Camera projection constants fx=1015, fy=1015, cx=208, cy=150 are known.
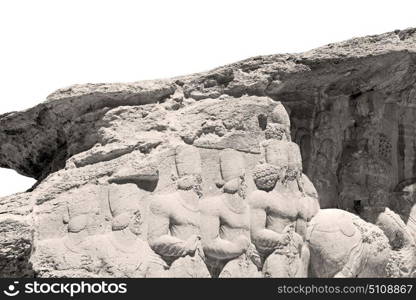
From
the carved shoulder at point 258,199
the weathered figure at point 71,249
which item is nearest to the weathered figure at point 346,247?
the carved shoulder at point 258,199

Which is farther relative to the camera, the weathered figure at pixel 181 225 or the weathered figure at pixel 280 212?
the weathered figure at pixel 280 212

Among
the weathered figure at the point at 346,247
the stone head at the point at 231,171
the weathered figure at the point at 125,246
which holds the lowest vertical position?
the weathered figure at the point at 346,247

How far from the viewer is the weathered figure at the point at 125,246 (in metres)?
8.78

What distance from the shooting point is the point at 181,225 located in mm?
9148

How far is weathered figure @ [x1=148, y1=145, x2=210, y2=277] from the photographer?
9.02 m

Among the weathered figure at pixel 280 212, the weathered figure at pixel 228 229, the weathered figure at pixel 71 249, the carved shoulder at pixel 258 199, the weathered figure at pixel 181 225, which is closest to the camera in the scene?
the weathered figure at pixel 71 249

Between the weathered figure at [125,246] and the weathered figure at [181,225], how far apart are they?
116 mm

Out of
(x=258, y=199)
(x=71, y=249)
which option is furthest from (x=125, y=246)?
(x=258, y=199)

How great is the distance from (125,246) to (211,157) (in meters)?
1.26

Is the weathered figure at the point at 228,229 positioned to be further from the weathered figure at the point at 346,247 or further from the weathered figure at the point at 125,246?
the weathered figure at the point at 346,247

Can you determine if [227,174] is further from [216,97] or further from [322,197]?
[322,197]

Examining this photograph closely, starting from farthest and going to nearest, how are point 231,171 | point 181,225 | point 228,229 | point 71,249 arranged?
point 231,171 < point 228,229 < point 181,225 < point 71,249

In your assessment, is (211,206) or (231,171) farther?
(231,171)

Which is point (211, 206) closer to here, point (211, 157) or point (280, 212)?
point (211, 157)
